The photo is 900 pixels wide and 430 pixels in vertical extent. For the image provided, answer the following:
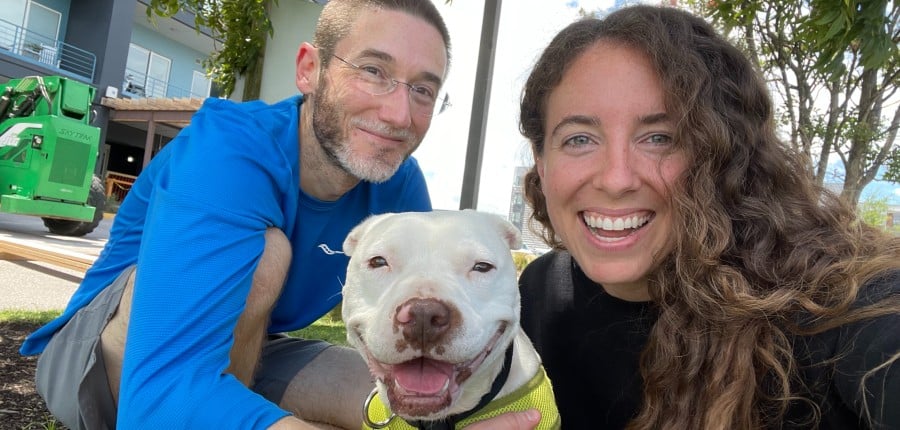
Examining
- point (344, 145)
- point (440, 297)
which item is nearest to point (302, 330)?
point (344, 145)

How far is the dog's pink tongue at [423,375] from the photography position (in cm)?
180

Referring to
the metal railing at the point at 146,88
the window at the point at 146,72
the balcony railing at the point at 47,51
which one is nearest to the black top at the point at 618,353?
the balcony railing at the point at 47,51

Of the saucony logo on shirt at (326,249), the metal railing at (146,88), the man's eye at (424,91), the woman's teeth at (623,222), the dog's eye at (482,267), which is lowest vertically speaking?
the saucony logo on shirt at (326,249)

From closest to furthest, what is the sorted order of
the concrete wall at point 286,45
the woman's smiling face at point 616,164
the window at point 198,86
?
the woman's smiling face at point 616,164 → the concrete wall at point 286,45 → the window at point 198,86

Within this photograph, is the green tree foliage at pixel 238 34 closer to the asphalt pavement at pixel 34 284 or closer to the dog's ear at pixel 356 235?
the dog's ear at pixel 356 235

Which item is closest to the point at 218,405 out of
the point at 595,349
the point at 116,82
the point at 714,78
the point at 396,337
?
the point at 396,337

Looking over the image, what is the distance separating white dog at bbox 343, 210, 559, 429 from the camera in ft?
5.73

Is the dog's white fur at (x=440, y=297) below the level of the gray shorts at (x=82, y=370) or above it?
above

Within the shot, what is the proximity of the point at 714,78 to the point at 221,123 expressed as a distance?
6.29 ft

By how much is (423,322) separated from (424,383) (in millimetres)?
242

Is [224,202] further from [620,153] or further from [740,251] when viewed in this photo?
[740,251]

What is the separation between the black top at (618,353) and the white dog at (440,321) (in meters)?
0.28

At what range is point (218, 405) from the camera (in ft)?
6.16

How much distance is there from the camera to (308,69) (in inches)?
119
